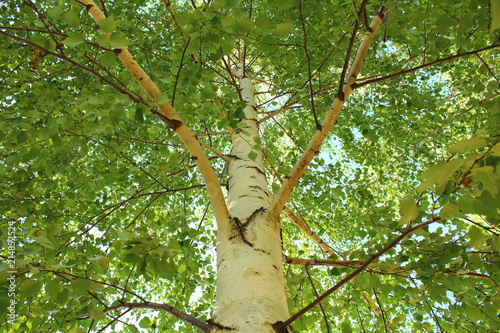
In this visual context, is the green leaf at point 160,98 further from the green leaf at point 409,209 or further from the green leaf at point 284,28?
the green leaf at point 409,209

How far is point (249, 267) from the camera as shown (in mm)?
1488

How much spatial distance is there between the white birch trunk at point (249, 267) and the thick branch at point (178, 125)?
0.10 m

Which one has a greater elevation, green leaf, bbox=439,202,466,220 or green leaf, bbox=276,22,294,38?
green leaf, bbox=276,22,294,38

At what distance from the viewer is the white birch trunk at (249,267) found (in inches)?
50.8

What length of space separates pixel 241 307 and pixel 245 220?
54cm

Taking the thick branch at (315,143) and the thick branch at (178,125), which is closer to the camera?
the thick branch at (178,125)

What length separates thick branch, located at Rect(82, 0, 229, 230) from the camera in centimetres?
163

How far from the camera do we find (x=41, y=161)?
2.56m

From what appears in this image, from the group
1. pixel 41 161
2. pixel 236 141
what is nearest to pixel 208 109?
pixel 236 141

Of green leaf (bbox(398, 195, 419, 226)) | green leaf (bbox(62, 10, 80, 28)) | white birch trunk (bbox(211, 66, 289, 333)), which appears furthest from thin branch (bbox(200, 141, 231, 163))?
green leaf (bbox(398, 195, 419, 226))

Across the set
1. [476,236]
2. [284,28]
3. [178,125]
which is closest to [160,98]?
[178,125]

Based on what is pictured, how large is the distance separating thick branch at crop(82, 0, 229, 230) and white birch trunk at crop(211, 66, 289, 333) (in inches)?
4.1

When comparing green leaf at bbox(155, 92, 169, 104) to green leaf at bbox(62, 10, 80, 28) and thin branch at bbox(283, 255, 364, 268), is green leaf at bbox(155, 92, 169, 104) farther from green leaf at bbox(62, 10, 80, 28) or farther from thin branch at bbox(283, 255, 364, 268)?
thin branch at bbox(283, 255, 364, 268)

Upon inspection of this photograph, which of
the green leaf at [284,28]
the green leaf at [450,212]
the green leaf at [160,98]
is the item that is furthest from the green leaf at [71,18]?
the green leaf at [450,212]
